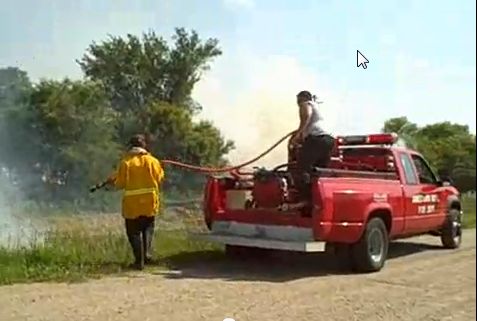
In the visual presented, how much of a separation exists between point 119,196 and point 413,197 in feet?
12.8

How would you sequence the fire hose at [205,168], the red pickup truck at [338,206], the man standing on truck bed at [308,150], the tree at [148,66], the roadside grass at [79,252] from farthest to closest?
the fire hose at [205,168], the red pickup truck at [338,206], the man standing on truck bed at [308,150], the roadside grass at [79,252], the tree at [148,66]

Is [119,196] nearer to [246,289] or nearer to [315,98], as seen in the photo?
[246,289]

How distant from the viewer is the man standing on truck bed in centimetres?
852

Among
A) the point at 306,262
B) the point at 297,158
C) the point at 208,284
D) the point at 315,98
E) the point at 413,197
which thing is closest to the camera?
the point at 315,98

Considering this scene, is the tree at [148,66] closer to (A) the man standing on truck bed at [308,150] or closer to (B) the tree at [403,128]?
(A) the man standing on truck bed at [308,150]

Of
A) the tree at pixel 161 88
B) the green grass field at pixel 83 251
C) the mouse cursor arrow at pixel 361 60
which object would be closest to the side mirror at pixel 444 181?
the tree at pixel 161 88

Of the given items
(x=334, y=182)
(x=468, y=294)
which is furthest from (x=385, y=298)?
(x=334, y=182)

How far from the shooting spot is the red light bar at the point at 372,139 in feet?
34.2

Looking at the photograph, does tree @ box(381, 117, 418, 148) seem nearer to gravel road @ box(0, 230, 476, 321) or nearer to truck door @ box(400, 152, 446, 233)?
truck door @ box(400, 152, 446, 233)

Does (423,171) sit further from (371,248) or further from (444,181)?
(371,248)

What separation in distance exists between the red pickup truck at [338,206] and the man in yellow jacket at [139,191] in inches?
41.9

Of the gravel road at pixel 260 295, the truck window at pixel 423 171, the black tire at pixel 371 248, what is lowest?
the gravel road at pixel 260 295

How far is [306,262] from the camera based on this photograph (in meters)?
10.2

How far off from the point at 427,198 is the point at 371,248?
2.19m
